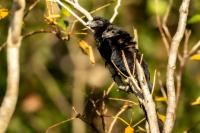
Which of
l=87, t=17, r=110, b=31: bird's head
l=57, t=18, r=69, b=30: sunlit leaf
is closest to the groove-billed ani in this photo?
l=87, t=17, r=110, b=31: bird's head

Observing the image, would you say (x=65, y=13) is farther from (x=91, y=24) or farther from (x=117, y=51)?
(x=117, y=51)

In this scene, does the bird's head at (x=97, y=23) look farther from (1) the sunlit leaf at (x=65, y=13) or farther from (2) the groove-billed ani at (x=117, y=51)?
(1) the sunlit leaf at (x=65, y=13)

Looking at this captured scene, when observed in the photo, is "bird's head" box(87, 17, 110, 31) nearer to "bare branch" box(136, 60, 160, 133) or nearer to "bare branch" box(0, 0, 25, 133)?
"bare branch" box(136, 60, 160, 133)

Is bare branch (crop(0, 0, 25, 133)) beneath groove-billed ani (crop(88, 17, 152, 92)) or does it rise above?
above

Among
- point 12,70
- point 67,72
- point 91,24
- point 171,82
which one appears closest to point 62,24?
point 91,24

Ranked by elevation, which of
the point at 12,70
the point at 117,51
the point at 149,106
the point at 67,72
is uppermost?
Result: the point at 12,70

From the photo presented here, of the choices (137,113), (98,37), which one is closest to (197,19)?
(98,37)

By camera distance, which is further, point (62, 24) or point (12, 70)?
point (62, 24)
